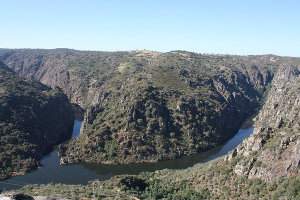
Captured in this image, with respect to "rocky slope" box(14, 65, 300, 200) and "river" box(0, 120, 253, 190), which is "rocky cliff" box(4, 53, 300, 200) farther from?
"river" box(0, 120, 253, 190)

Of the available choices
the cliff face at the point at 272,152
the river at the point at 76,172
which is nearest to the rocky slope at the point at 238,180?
the cliff face at the point at 272,152

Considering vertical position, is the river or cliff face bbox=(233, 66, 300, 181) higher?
cliff face bbox=(233, 66, 300, 181)

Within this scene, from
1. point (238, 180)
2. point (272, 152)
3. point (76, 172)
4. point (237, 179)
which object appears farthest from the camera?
point (76, 172)

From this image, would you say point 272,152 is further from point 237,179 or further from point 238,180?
point 238,180

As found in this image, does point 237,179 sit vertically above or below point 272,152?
below

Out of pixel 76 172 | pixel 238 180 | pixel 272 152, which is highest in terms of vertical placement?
pixel 272 152

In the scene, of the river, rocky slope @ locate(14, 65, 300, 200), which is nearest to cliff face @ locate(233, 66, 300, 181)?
rocky slope @ locate(14, 65, 300, 200)

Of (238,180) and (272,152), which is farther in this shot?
(272,152)

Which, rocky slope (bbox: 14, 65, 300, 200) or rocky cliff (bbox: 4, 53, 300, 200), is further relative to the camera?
rocky cliff (bbox: 4, 53, 300, 200)

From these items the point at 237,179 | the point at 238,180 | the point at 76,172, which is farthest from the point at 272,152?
the point at 76,172

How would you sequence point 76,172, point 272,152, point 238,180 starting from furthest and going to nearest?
point 76,172
point 272,152
point 238,180

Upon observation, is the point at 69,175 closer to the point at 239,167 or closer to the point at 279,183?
the point at 239,167
